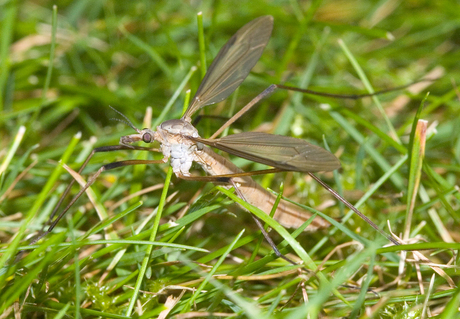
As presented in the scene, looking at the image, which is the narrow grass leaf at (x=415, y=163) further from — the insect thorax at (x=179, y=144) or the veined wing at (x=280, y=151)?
the insect thorax at (x=179, y=144)

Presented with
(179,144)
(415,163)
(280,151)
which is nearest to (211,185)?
(179,144)

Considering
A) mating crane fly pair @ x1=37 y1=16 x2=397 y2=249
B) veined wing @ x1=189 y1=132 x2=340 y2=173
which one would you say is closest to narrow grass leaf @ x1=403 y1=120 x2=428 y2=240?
mating crane fly pair @ x1=37 y1=16 x2=397 y2=249

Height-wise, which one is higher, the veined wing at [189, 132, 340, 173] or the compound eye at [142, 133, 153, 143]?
the veined wing at [189, 132, 340, 173]

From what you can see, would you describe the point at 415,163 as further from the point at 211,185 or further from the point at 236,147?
the point at 211,185

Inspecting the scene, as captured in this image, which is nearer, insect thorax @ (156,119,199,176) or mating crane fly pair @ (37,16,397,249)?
mating crane fly pair @ (37,16,397,249)

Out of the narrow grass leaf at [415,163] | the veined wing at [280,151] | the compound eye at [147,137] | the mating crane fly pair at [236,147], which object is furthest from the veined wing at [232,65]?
the narrow grass leaf at [415,163]

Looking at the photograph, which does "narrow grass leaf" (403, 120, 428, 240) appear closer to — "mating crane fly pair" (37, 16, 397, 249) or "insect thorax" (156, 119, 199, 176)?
"mating crane fly pair" (37, 16, 397, 249)
